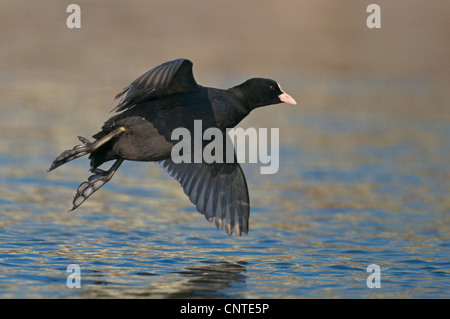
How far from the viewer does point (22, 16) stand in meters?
20.6

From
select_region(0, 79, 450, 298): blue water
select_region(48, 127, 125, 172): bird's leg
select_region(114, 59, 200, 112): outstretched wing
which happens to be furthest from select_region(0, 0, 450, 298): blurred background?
select_region(114, 59, 200, 112): outstretched wing

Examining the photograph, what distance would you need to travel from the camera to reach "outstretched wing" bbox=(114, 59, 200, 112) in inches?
269

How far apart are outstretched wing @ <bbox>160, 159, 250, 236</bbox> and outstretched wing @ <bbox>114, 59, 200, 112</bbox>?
1138 mm

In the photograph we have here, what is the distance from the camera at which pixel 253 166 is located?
12945mm

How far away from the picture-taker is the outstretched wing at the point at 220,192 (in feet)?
27.3

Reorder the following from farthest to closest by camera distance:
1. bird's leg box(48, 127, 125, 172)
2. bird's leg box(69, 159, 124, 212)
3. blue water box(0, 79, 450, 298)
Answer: bird's leg box(69, 159, 124, 212) → bird's leg box(48, 127, 125, 172) → blue water box(0, 79, 450, 298)

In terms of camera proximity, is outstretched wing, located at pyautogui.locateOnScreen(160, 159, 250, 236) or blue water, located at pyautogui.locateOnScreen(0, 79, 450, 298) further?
outstretched wing, located at pyautogui.locateOnScreen(160, 159, 250, 236)

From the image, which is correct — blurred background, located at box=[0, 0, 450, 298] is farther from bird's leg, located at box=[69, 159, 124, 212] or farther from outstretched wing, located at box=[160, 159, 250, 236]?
bird's leg, located at box=[69, 159, 124, 212]

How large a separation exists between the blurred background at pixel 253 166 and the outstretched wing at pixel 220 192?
36cm
